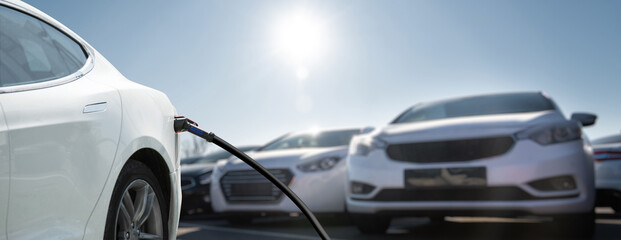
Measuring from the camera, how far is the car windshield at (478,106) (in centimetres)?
633

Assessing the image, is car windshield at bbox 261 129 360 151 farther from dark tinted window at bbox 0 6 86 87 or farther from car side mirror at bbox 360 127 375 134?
dark tinted window at bbox 0 6 86 87

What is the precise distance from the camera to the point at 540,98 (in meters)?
6.51

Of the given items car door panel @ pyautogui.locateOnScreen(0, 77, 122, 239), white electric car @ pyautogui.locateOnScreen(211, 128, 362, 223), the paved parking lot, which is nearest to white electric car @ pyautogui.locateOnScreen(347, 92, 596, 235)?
the paved parking lot

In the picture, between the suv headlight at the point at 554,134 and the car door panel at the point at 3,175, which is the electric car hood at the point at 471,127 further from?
the car door panel at the point at 3,175

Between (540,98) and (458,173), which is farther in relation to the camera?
(540,98)

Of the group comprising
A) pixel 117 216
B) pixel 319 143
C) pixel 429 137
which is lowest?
pixel 319 143

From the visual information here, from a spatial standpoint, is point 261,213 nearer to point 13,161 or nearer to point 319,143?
point 319,143

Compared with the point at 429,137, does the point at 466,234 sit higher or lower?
lower

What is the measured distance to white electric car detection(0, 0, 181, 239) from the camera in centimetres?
193

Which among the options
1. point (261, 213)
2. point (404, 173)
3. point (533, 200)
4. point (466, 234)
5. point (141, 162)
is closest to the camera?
point (141, 162)

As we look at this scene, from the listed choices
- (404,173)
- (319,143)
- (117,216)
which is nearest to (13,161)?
(117,216)

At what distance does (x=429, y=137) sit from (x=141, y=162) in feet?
11.3

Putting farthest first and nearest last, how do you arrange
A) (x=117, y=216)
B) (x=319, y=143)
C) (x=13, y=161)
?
(x=319, y=143)
(x=117, y=216)
(x=13, y=161)

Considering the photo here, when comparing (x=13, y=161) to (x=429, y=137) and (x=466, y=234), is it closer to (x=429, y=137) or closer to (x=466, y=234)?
(x=429, y=137)
